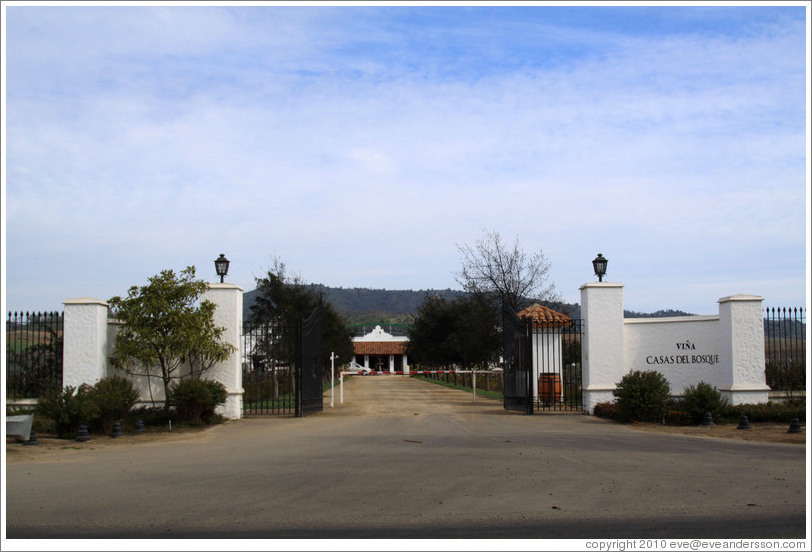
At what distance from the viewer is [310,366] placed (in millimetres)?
20609

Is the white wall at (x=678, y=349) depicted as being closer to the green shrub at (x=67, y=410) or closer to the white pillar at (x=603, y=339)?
the white pillar at (x=603, y=339)

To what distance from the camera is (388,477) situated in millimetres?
10180

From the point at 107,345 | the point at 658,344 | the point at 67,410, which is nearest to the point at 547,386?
the point at 658,344

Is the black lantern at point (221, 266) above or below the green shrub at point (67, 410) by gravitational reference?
above

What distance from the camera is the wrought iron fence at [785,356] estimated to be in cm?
1825

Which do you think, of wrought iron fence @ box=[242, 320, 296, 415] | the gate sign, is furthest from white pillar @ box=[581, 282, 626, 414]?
wrought iron fence @ box=[242, 320, 296, 415]

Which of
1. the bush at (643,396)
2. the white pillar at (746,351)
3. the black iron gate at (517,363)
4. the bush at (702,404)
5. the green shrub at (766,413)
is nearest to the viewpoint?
the green shrub at (766,413)

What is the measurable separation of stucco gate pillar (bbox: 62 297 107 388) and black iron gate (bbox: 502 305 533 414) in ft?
34.7

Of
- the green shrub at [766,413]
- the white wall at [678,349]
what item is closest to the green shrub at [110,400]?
the white wall at [678,349]

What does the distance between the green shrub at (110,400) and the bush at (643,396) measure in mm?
11313

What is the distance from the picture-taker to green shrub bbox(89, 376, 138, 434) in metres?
15.9

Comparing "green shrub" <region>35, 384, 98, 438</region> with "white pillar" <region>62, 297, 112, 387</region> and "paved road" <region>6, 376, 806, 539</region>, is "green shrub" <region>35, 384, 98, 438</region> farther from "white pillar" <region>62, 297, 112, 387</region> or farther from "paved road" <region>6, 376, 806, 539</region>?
"paved road" <region>6, 376, 806, 539</region>

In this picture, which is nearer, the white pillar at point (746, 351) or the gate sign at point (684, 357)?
the white pillar at point (746, 351)

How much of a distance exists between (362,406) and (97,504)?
640 inches
